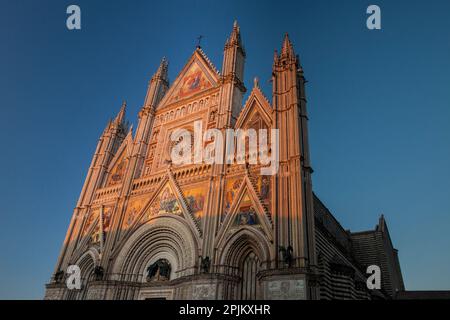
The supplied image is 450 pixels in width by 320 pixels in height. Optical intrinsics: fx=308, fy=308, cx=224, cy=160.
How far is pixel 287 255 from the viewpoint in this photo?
13531 millimetres

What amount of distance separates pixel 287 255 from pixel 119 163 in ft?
59.2

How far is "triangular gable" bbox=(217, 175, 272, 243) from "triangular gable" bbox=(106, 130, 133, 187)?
471 inches

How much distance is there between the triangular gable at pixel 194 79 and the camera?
990 inches

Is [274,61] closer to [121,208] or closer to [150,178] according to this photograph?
[150,178]

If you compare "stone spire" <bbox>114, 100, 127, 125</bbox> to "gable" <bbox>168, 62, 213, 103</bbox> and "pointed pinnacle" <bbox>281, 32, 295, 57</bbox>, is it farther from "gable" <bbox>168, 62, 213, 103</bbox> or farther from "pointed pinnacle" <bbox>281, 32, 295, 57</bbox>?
"pointed pinnacle" <bbox>281, 32, 295, 57</bbox>

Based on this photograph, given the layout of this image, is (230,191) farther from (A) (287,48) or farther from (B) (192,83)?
(B) (192,83)

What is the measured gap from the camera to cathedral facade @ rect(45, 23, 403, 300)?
1493 centimetres

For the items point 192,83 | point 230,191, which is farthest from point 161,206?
point 192,83

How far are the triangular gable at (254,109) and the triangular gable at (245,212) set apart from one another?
455 centimetres

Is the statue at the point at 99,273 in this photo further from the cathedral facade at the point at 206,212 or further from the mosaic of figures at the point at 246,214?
the mosaic of figures at the point at 246,214

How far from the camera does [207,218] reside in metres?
17.4

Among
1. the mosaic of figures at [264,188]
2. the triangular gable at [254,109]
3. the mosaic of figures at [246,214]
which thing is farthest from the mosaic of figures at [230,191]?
the triangular gable at [254,109]

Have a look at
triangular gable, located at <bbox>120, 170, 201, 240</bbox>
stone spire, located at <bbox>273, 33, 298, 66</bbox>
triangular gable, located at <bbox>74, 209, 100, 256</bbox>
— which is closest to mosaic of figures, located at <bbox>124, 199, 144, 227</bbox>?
triangular gable, located at <bbox>120, 170, 201, 240</bbox>
